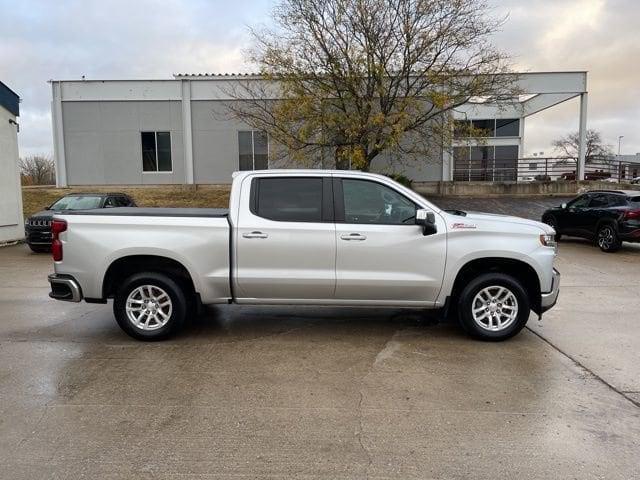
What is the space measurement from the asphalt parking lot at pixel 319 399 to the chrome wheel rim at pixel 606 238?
298 inches

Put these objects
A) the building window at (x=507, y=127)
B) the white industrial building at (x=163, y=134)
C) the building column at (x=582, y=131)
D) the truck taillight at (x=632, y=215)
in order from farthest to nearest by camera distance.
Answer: the building window at (x=507, y=127) < the building column at (x=582, y=131) < the white industrial building at (x=163, y=134) < the truck taillight at (x=632, y=215)

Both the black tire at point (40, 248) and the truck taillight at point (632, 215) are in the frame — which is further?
the black tire at point (40, 248)

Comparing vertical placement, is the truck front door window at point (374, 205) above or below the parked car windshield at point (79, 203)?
above

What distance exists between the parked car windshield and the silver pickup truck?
9401 mm

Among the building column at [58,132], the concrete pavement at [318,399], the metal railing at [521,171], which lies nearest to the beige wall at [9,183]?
the concrete pavement at [318,399]

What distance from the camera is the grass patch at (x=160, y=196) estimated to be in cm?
2300

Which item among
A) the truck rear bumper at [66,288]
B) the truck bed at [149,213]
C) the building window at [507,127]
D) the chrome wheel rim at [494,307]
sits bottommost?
the chrome wheel rim at [494,307]

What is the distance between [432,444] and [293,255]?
2.65m

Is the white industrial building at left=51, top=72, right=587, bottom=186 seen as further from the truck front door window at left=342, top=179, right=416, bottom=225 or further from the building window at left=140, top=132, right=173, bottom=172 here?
the truck front door window at left=342, top=179, right=416, bottom=225

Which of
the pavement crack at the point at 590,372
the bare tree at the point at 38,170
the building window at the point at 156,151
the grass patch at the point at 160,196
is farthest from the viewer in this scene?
the bare tree at the point at 38,170

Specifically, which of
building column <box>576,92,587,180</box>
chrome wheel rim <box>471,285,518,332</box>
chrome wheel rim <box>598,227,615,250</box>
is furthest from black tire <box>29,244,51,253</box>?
building column <box>576,92,587,180</box>

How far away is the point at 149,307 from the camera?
5.74 m

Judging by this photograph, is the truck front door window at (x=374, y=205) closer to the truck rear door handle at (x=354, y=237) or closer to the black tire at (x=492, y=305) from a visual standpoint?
the truck rear door handle at (x=354, y=237)

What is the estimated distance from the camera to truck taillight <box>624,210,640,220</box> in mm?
13125
